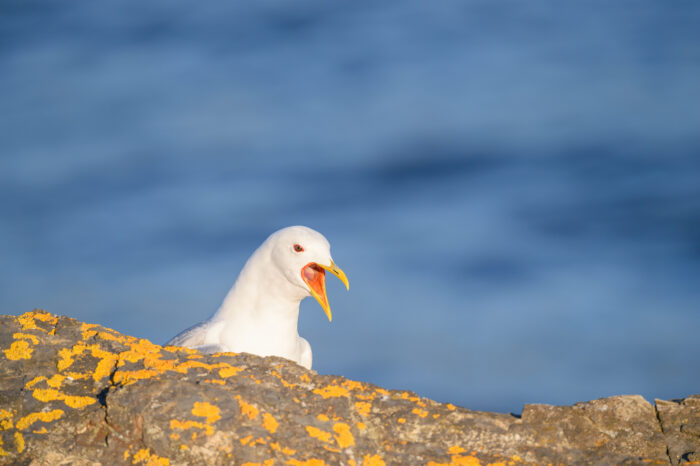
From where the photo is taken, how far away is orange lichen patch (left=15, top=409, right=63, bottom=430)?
5.71 m

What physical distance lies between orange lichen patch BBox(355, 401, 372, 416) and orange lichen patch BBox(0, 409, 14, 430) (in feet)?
8.53

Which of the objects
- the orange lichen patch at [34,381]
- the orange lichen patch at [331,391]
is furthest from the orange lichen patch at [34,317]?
the orange lichen patch at [331,391]

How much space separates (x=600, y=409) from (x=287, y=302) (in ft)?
18.3

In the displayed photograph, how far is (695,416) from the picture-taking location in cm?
639

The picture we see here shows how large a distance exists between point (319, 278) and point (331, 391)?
5.22 metres

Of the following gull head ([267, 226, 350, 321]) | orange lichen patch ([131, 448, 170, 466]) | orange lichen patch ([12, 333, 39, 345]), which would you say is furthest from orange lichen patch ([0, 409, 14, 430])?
gull head ([267, 226, 350, 321])

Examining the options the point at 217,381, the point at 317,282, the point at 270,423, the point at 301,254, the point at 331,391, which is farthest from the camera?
the point at 317,282

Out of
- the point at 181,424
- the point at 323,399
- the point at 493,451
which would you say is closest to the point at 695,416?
the point at 493,451

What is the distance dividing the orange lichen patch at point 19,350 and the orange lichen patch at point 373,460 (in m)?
2.96

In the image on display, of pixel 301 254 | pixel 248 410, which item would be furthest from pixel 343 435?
pixel 301 254

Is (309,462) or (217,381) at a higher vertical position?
(217,381)

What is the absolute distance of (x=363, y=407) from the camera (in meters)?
6.09

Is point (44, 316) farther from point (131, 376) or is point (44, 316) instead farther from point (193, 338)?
point (193, 338)

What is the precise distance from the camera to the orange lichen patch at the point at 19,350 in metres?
6.37
